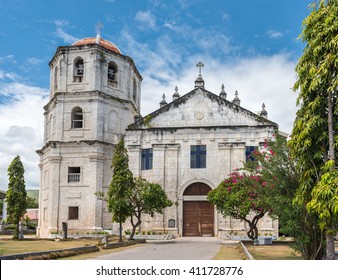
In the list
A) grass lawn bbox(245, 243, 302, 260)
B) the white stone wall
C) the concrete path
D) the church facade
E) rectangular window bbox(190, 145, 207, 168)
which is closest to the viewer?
grass lawn bbox(245, 243, 302, 260)

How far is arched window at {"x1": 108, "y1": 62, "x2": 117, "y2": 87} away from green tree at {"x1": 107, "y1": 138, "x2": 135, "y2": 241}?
10140mm

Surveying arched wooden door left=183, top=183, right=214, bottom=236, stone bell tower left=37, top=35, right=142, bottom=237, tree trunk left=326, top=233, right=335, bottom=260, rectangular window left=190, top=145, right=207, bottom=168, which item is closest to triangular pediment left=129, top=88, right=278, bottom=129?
rectangular window left=190, top=145, right=207, bottom=168

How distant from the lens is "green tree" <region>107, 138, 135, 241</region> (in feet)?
87.8

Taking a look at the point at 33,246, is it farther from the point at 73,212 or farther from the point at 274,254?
the point at 274,254

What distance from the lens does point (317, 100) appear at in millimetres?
11852

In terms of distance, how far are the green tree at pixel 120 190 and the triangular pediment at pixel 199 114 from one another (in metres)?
7.25

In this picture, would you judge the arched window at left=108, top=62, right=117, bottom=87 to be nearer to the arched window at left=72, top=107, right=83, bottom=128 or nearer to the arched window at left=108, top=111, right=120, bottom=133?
the arched window at left=108, top=111, right=120, bottom=133

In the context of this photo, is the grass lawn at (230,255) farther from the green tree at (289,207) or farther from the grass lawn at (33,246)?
the grass lawn at (33,246)

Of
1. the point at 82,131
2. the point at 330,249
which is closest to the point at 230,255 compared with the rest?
the point at 330,249

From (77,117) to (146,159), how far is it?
22.0ft

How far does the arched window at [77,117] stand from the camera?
116 ft

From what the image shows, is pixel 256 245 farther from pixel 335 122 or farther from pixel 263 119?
pixel 335 122
